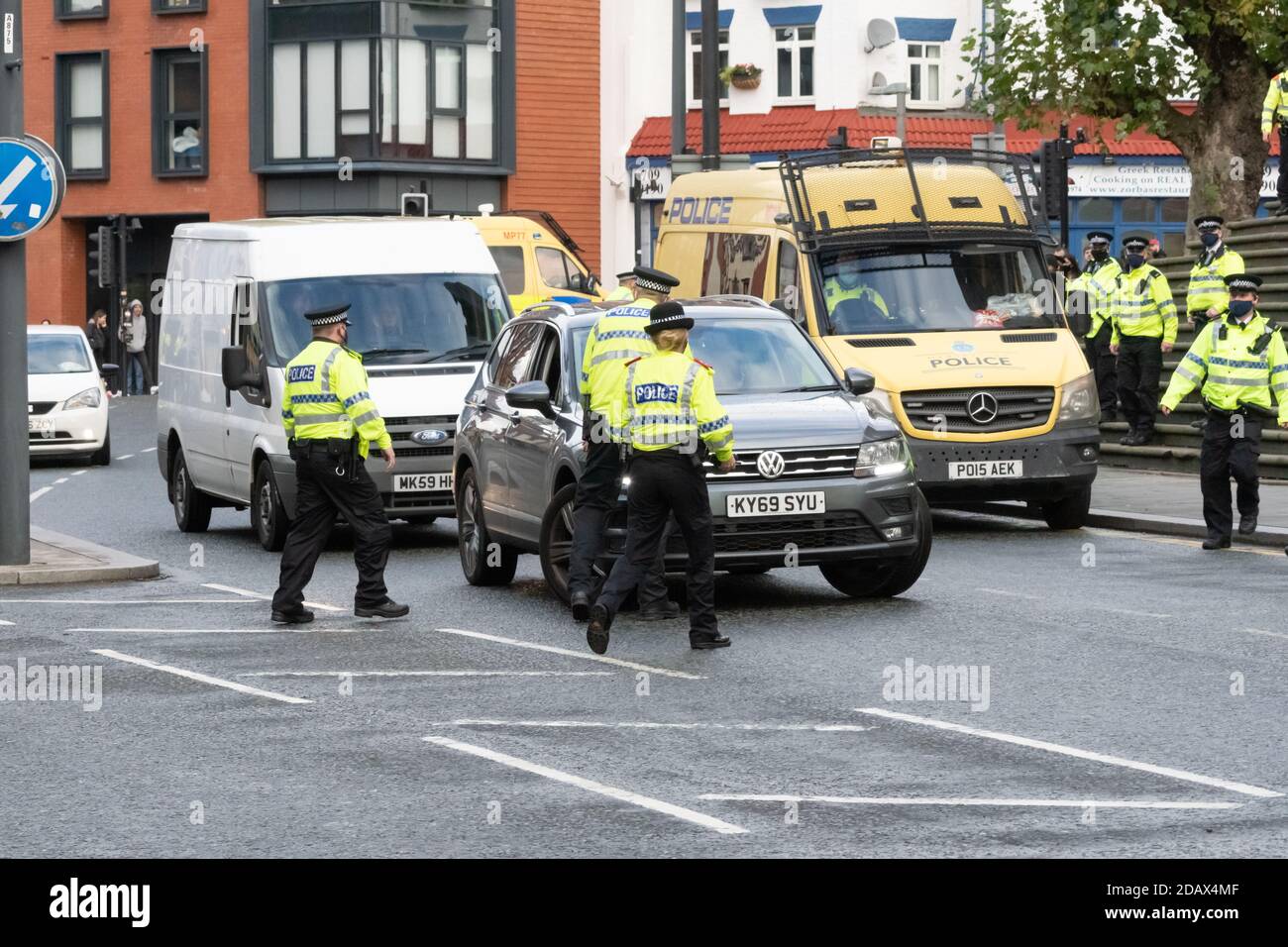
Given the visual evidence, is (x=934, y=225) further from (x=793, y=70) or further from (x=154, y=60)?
(x=154, y=60)

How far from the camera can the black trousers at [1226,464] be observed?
1728cm

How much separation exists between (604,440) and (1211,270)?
1182 cm

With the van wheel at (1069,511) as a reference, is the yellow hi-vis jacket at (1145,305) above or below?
above

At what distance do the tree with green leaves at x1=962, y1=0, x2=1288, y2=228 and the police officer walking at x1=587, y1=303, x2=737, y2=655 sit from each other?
19631mm

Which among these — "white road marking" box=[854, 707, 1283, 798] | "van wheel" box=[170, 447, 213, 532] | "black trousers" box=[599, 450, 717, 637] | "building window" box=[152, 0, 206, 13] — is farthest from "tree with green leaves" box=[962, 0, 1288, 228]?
"building window" box=[152, 0, 206, 13]

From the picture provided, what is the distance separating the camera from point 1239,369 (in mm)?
17328

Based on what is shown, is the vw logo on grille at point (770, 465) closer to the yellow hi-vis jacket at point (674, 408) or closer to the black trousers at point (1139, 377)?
the yellow hi-vis jacket at point (674, 408)

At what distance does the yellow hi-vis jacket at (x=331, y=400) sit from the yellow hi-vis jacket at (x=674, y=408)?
6.43 feet

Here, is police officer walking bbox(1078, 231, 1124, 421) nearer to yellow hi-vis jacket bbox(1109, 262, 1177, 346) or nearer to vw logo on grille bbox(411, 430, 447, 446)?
yellow hi-vis jacket bbox(1109, 262, 1177, 346)

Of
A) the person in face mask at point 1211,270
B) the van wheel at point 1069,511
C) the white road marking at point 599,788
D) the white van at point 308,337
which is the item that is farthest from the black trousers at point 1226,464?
the white road marking at point 599,788

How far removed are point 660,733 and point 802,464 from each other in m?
4.18

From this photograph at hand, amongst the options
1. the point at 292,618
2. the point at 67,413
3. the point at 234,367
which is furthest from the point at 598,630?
the point at 67,413

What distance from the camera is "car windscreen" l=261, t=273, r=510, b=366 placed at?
1872 centimetres
